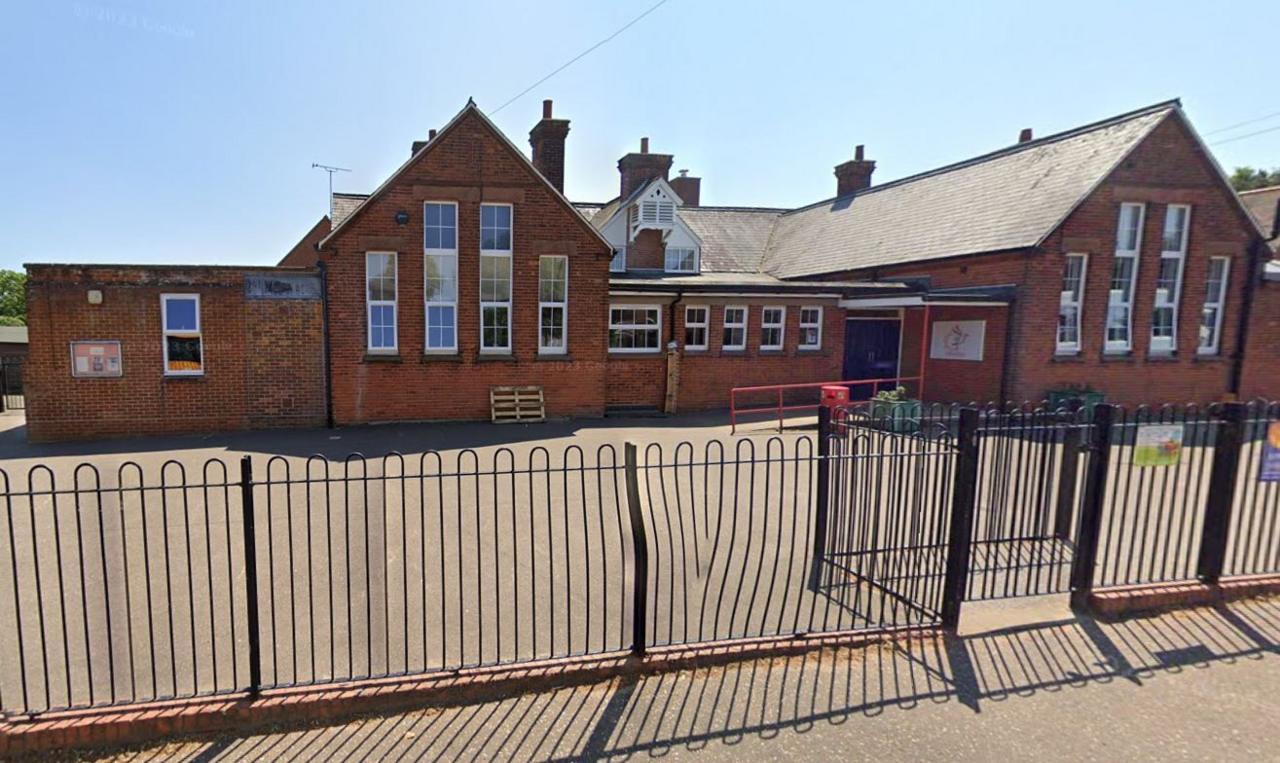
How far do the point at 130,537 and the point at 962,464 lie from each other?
302 inches

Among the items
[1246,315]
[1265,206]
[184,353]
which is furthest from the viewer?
[1265,206]

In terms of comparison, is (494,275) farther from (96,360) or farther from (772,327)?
(96,360)

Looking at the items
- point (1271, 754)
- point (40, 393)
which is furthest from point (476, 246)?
point (1271, 754)

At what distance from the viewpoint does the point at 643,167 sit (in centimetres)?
2050

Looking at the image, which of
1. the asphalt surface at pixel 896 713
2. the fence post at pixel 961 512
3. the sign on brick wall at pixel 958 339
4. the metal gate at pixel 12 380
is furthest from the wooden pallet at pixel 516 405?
the metal gate at pixel 12 380

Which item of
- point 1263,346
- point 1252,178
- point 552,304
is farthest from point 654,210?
point 1252,178

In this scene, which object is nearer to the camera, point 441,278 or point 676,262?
point 441,278

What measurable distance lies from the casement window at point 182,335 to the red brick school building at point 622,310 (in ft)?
0.14

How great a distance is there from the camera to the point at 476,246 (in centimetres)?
1307

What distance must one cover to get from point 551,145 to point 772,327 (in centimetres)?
811

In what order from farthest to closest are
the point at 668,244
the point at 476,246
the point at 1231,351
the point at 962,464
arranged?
1. the point at 668,244
2. the point at 1231,351
3. the point at 476,246
4. the point at 962,464

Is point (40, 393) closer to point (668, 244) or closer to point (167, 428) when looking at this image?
point (167, 428)

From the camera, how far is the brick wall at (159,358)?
36.6 feet

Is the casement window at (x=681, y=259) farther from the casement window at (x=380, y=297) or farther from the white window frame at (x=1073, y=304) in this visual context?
the white window frame at (x=1073, y=304)
